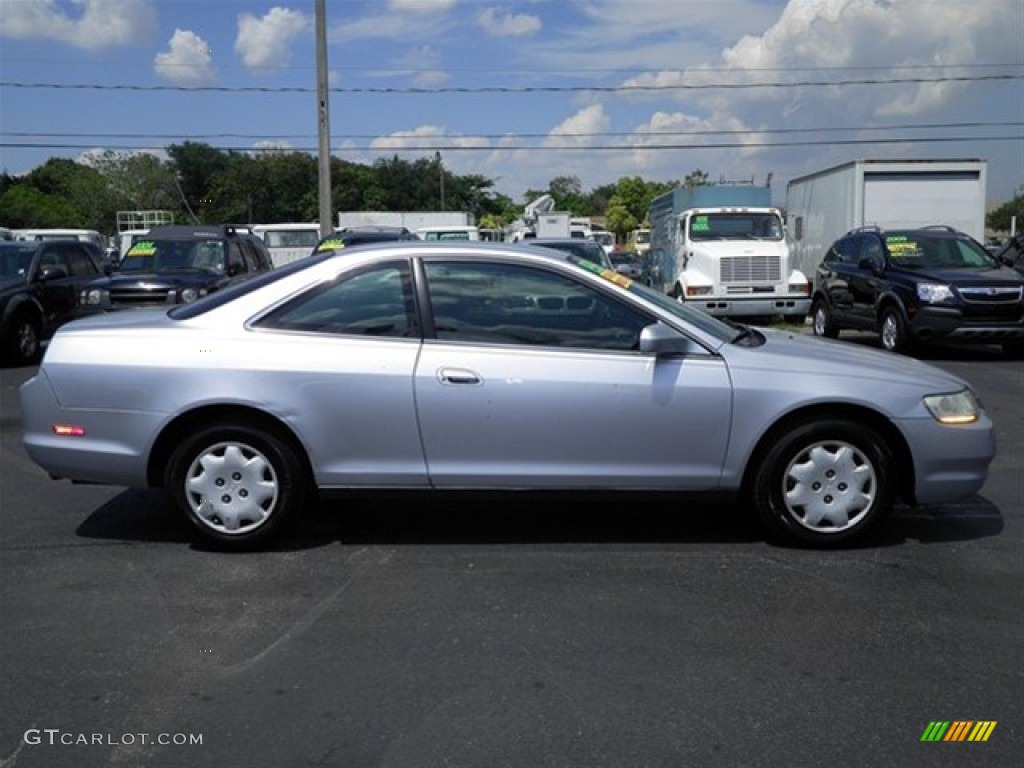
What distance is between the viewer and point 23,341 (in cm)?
1355

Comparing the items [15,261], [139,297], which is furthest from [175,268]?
[15,261]

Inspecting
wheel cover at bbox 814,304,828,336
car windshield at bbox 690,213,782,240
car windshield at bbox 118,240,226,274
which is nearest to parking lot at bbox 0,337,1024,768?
car windshield at bbox 118,240,226,274

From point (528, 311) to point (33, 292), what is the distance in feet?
35.6

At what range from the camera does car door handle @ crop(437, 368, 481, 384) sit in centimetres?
499

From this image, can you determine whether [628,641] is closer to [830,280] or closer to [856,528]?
[856,528]

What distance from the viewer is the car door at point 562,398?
4.98 m

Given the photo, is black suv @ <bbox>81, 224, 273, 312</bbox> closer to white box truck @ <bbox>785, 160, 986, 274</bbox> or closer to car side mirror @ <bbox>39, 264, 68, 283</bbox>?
car side mirror @ <bbox>39, 264, 68, 283</bbox>

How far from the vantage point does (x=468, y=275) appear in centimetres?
520

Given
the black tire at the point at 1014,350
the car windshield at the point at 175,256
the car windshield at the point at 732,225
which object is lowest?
the black tire at the point at 1014,350

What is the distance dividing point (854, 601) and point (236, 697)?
2.65 meters

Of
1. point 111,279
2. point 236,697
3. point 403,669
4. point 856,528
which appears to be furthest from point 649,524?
point 111,279

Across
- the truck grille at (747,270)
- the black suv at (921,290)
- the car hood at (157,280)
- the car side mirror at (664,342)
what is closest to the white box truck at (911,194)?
the truck grille at (747,270)

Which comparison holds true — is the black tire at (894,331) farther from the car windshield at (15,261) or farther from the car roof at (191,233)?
the car windshield at (15,261)

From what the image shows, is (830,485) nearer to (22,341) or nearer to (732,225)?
(22,341)
